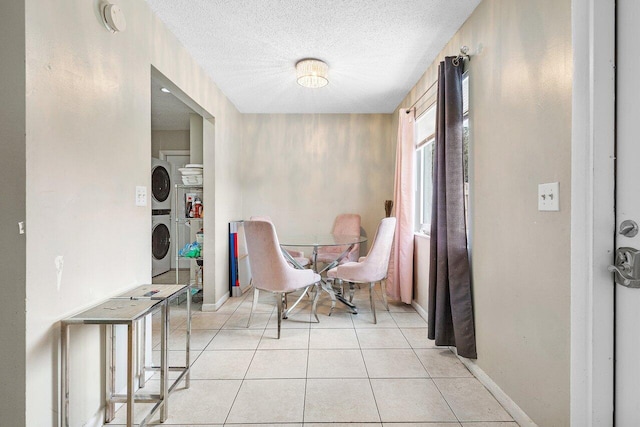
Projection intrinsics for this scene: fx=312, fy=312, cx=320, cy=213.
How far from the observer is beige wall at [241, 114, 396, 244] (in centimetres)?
445

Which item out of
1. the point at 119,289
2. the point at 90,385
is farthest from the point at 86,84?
the point at 90,385

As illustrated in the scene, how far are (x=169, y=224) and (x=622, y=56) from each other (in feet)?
17.0

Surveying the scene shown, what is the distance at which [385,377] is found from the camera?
1982 millimetres

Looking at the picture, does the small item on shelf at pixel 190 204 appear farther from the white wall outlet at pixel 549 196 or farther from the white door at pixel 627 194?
the white door at pixel 627 194

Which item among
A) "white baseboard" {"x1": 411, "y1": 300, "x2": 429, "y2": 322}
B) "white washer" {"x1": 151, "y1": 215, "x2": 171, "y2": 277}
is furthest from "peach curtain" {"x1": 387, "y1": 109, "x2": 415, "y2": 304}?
"white washer" {"x1": 151, "y1": 215, "x2": 171, "y2": 277}

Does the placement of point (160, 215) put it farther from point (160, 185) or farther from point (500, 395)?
point (500, 395)

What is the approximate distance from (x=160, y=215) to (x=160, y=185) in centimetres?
44

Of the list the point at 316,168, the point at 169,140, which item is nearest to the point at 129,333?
the point at 316,168

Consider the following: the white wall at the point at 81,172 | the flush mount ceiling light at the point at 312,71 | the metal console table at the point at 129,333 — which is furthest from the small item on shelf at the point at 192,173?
the metal console table at the point at 129,333

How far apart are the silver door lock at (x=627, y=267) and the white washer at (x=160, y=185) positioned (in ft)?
15.6

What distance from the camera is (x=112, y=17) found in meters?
1.57

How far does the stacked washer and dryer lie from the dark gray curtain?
3.83 metres
